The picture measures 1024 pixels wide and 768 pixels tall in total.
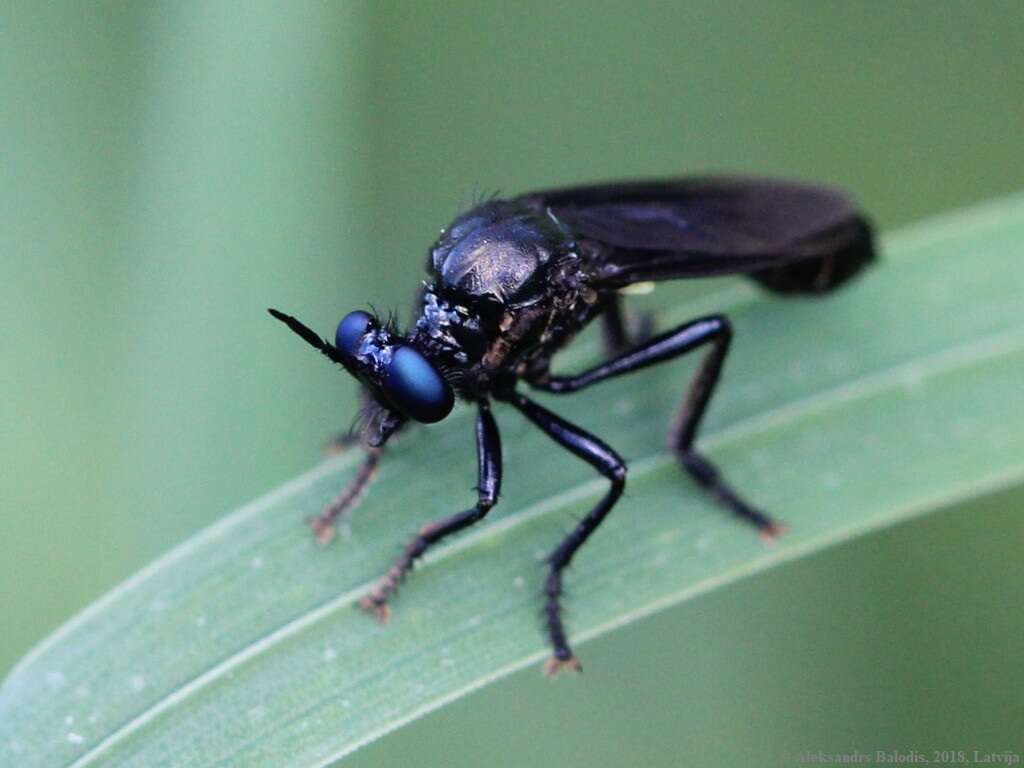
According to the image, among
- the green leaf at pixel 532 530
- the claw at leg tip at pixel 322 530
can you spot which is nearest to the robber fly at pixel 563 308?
the claw at leg tip at pixel 322 530

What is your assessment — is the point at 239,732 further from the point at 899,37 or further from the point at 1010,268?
the point at 899,37

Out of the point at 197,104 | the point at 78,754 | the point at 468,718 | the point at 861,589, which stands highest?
the point at 197,104

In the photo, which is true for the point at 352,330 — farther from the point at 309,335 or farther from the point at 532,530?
the point at 532,530

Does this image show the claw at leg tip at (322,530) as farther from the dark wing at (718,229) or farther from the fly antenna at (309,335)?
the dark wing at (718,229)

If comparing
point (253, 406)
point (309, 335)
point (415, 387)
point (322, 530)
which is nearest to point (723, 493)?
point (415, 387)

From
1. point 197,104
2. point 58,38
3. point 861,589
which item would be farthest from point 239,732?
point 58,38

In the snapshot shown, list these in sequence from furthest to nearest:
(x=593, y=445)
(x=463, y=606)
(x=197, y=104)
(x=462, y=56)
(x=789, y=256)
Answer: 1. (x=462, y=56)
2. (x=789, y=256)
3. (x=197, y=104)
4. (x=593, y=445)
5. (x=463, y=606)
